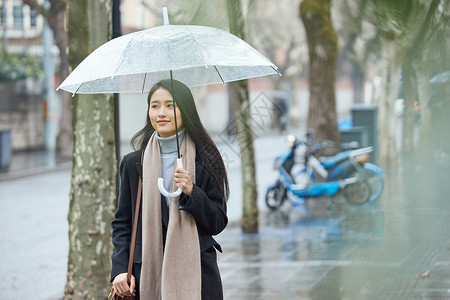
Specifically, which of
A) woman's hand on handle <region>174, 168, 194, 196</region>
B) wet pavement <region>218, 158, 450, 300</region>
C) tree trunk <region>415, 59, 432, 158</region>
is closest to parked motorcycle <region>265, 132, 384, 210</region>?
wet pavement <region>218, 158, 450, 300</region>

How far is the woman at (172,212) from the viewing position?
3090mm

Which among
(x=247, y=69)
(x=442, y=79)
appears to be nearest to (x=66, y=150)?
(x=247, y=69)

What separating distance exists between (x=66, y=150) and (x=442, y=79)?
23048mm

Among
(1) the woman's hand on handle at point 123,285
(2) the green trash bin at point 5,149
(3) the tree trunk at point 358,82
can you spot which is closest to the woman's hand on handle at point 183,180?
(1) the woman's hand on handle at point 123,285

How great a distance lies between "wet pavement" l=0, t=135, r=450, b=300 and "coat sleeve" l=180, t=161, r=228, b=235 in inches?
25.8

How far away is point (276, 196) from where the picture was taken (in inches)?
480

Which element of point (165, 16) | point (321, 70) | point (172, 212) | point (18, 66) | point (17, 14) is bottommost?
point (172, 212)

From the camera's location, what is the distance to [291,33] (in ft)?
134

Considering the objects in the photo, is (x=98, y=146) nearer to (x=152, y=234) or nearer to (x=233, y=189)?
(x=152, y=234)

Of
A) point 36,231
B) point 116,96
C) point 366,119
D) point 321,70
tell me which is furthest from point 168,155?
point 366,119

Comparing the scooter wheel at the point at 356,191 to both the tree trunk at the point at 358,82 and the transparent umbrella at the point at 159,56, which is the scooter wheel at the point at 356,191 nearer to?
the transparent umbrella at the point at 159,56

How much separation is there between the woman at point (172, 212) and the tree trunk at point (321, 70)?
10.3m

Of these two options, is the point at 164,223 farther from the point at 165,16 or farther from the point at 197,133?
the point at 165,16

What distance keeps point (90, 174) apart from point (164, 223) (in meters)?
2.55
